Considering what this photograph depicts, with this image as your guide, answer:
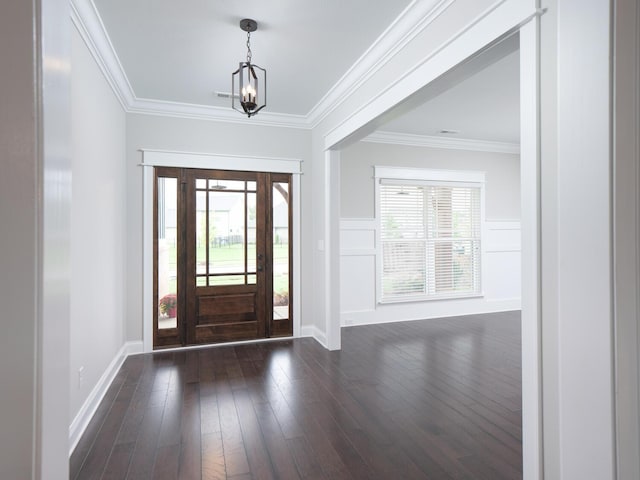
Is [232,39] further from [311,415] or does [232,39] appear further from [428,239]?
[428,239]

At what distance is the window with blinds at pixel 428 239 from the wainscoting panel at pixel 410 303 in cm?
15

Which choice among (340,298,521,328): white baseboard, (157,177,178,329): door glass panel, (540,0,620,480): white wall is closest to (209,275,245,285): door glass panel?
(157,177,178,329): door glass panel

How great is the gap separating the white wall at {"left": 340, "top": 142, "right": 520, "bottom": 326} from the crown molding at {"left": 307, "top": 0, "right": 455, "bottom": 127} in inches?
59.9

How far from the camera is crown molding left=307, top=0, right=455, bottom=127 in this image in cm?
237

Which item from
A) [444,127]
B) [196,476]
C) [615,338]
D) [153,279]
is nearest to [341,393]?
[196,476]

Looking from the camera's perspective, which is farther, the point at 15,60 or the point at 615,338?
the point at 615,338

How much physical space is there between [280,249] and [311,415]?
7.72 ft

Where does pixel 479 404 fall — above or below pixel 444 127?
below

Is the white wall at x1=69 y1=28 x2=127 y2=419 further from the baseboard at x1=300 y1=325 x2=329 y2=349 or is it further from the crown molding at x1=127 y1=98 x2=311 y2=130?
the baseboard at x1=300 y1=325 x2=329 y2=349

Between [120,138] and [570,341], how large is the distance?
4149mm

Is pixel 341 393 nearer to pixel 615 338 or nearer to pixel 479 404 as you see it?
pixel 479 404

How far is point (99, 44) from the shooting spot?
2.81 meters

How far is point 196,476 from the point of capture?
6.49 ft

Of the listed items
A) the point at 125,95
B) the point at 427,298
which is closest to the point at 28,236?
the point at 125,95
